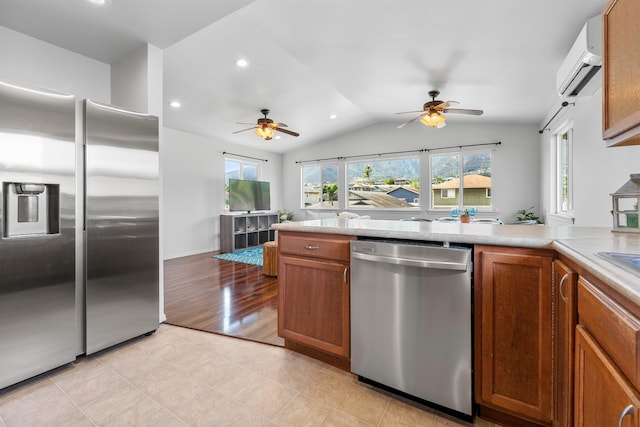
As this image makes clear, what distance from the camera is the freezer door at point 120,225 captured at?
79.4 inches

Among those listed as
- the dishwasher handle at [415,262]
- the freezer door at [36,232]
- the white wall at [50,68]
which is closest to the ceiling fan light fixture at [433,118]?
the dishwasher handle at [415,262]

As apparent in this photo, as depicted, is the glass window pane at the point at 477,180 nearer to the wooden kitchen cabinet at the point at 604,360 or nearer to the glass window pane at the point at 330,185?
the glass window pane at the point at 330,185

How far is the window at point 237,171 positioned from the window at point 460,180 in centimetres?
448

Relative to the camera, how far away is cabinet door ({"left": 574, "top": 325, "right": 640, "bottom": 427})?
2.26ft

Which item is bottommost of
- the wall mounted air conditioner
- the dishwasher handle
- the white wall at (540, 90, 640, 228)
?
the dishwasher handle

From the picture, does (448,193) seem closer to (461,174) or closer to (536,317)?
(461,174)

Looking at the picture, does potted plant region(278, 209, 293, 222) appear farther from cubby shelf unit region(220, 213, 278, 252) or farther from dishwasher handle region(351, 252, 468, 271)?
dishwasher handle region(351, 252, 468, 271)

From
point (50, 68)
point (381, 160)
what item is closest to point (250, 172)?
point (381, 160)

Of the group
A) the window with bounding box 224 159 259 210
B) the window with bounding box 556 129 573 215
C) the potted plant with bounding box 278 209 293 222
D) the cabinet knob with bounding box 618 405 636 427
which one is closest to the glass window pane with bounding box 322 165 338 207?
the potted plant with bounding box 278 209 293 222

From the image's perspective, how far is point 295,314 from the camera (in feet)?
6.57

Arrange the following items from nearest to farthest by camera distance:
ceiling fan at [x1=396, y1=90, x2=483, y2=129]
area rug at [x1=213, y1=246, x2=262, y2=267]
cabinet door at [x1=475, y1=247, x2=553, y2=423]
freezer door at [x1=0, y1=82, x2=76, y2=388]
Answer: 1. cabinet door at [x1=475, y1=247, x2=553, y2=423]
2. freezer door at [x1=0, y1=82, x2=76, y2=388]
3. ceiling fan at [x1=396, y1=90, x2=483, y2=129]
4. area rug at [x1=213, y1=246, x2=262, y2=267]

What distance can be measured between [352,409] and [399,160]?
20.7 ft

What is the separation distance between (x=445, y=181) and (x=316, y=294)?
5644 mm

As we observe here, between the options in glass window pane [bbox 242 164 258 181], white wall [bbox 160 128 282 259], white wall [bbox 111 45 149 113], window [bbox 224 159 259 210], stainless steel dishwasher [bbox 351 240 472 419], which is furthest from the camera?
glass window pane [bbox 242 164 258 181]
